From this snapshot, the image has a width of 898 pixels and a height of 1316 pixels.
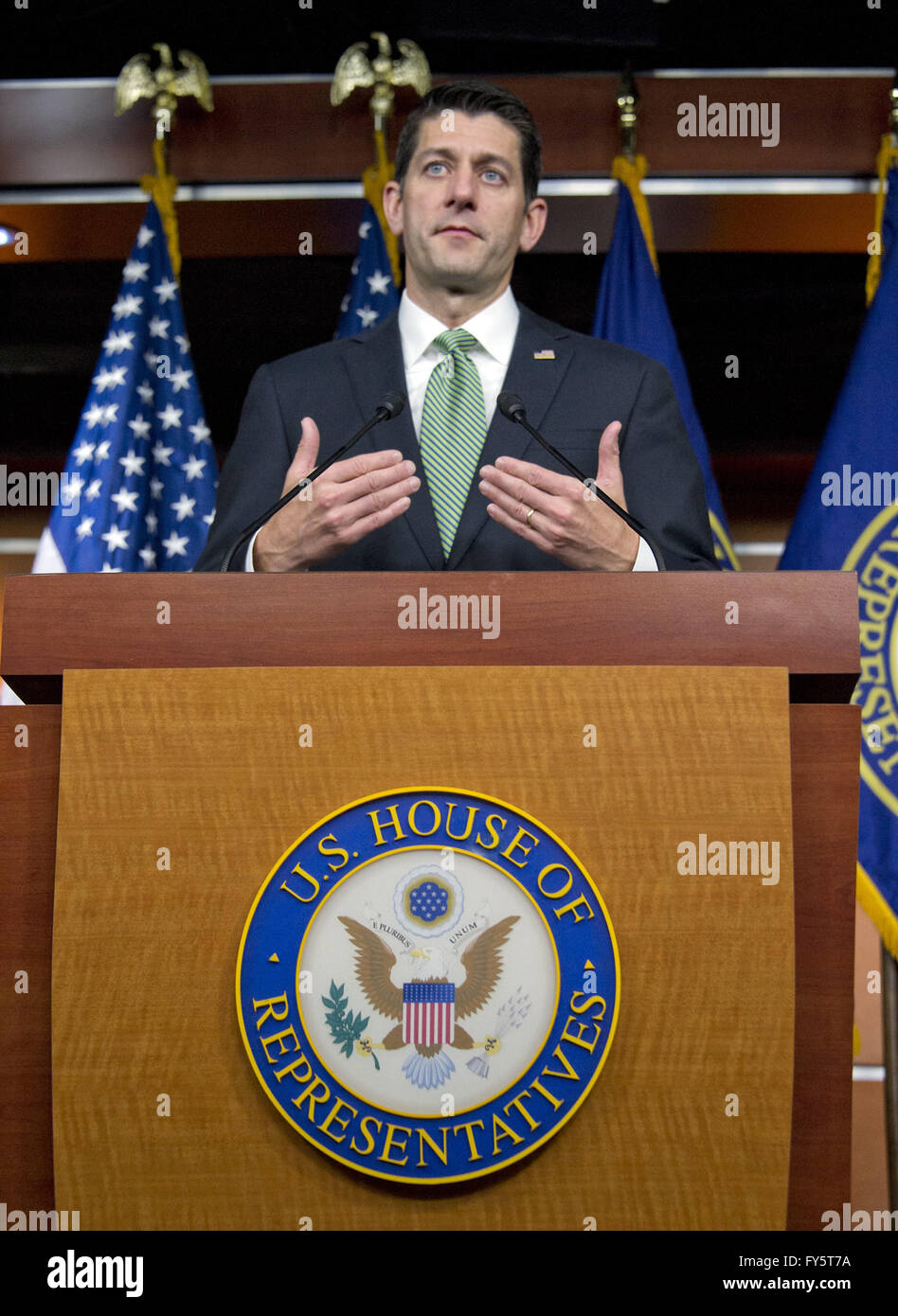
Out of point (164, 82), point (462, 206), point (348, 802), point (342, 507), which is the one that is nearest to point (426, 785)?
point (348, 802)

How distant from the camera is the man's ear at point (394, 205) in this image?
90.3 inches

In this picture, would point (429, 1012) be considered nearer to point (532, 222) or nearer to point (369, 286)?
point (532, 222)

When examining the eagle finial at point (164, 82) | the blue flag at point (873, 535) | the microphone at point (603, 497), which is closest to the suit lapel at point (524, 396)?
the microphone at point (603, 497)

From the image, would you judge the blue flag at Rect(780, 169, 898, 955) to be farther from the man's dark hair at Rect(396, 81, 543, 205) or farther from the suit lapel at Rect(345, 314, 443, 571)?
the suit lapel at Rect(345, 314, 443, 571)

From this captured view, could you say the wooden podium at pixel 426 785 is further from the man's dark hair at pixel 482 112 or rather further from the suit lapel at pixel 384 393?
the man's dark hair at pixel 482 112

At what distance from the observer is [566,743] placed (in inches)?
47.5

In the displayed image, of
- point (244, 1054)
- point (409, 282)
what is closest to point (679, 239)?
point (409, 282)

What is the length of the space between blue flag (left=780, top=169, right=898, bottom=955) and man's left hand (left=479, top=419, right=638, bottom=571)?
1.49 metres

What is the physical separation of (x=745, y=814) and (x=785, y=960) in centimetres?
14

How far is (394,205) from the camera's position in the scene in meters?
2.32

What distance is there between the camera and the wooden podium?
1160mm

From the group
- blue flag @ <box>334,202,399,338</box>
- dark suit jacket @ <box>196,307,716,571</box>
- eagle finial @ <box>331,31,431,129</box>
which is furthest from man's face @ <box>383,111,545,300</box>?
eagle finial @ <box>331,31,431,129</box>

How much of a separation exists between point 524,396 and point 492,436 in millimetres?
142

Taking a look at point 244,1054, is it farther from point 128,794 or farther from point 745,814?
point 745,814
